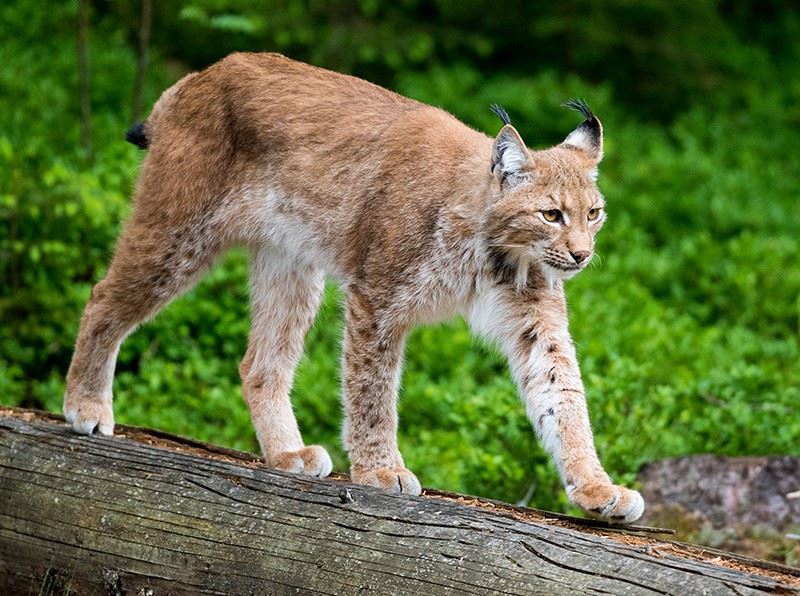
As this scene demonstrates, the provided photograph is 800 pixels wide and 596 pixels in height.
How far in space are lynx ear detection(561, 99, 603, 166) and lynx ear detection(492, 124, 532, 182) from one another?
0.40m

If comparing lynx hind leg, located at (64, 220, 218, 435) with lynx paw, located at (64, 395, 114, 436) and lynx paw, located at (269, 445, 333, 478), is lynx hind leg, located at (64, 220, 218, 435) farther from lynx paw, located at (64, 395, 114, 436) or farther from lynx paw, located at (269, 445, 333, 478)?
lynx paw, located at (269, 445, 333, 478)

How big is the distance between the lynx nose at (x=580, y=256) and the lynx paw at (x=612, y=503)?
2.87ft

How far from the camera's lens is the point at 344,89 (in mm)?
6043

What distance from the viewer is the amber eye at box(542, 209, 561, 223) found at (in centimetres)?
517

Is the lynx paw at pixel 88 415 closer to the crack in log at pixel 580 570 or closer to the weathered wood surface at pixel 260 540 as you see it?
the weathered wood surface at pixel 260 540

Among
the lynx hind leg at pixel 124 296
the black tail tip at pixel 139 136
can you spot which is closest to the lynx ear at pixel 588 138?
the lynx hind leg at pixel 124 296

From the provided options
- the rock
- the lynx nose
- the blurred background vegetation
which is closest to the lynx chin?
the lynx nose

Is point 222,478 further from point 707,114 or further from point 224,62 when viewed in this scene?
point 707,114

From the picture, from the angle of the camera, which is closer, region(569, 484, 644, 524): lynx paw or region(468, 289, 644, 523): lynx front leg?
region(569, 484, 644, 524): lynx paw

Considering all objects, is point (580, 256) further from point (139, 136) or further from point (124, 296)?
point (139, 136)

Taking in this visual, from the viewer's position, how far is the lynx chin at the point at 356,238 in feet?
17.1

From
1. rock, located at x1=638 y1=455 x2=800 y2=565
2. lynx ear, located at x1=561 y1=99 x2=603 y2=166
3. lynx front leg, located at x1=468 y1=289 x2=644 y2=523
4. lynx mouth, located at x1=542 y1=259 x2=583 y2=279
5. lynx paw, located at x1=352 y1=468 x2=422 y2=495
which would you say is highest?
lynx ear, located at x1=561 y1=99 x2=603 y2=166

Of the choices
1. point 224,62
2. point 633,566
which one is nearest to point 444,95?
point 224,62

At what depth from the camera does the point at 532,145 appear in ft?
38.9
